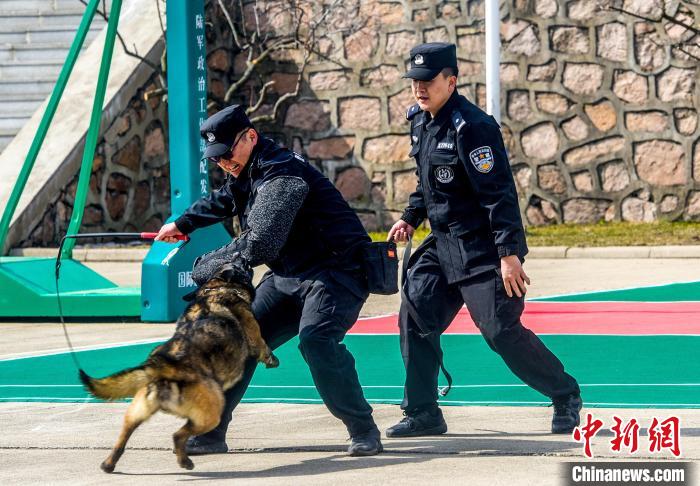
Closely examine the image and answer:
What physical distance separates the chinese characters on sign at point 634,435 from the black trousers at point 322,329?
3.12 feet

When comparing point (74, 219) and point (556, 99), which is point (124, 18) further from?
point (74, 219)

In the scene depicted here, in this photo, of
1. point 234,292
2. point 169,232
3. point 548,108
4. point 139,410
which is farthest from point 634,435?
point 548,108

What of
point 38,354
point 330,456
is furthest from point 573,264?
point 330,456

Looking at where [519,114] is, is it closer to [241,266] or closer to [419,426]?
[419,426]

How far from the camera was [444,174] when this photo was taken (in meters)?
6.47

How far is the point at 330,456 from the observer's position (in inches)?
246

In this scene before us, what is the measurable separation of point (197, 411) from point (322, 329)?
724 mm

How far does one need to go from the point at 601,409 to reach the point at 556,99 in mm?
12254

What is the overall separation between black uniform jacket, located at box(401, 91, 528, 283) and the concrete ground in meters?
0.85

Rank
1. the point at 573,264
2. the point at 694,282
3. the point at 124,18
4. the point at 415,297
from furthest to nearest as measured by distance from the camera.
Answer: the point at 124,18, the point at 573,264, the point at 694,282, the point at 415,297

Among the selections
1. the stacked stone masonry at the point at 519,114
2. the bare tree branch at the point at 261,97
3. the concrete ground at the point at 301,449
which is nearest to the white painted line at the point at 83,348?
the concrete ground at the point at 301,449

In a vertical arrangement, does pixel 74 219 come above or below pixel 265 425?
above

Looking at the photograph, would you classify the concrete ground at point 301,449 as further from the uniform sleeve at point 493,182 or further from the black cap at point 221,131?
the black cap at point 221,131

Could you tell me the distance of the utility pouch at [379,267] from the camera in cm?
641
